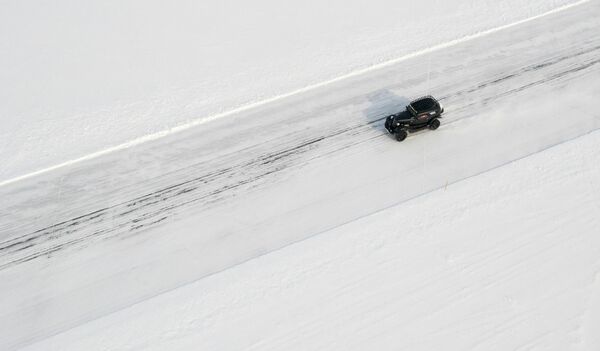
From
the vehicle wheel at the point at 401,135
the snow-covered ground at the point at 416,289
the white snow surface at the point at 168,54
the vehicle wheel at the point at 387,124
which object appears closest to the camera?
the snow-covered ground at the point at 416,289

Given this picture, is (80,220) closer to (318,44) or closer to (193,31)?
(193,31)

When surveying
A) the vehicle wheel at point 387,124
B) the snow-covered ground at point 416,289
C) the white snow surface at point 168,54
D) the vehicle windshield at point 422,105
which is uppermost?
the white snow surface at point 168,54

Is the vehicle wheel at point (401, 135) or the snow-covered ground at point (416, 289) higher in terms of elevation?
the vehicle wheel at point (401, 135)

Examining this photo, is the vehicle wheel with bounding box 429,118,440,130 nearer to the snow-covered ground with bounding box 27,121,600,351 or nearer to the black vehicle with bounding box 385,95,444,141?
the black vehicle with bounding box 385,95,444,141

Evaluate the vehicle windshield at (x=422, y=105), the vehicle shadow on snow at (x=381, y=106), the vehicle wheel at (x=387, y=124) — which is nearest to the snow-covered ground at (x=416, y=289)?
the vehicle wheel at (x=387, y=124)

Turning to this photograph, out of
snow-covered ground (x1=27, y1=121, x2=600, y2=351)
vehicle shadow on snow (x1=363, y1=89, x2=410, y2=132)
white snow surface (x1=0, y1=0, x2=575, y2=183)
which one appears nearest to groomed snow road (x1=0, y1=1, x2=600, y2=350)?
vehicle shadow on snow (x1=363, y1=89, x2=410, y2=132)

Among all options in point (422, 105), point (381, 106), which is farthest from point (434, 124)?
point (381, 106)

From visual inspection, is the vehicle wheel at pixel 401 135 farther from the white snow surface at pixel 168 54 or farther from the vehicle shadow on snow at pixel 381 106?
the white snow surface at pixel 168 54
